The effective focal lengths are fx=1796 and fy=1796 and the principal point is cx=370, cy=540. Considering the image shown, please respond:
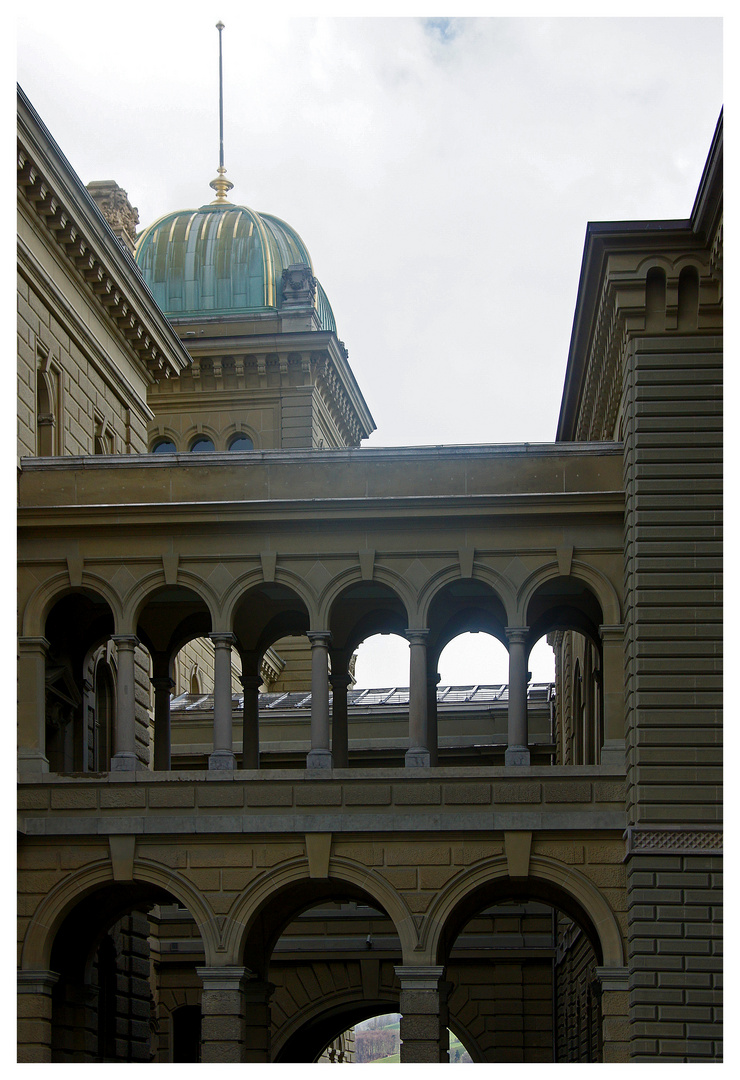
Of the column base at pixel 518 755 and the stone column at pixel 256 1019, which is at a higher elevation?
the column base at pixel 518 755

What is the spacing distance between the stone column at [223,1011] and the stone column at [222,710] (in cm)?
351

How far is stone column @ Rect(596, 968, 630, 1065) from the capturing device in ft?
95.3

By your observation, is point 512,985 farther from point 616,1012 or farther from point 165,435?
point 165,435

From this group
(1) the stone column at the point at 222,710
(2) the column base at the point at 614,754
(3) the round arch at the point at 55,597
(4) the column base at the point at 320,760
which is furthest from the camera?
(3) the round arch at the point at 55,597

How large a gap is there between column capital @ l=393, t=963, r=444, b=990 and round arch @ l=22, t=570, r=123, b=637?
305 inches

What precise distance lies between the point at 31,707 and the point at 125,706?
1.63 m

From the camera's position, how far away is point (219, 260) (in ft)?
204

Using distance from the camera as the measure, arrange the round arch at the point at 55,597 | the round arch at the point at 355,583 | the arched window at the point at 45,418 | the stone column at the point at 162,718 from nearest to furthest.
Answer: the round arch at the point at 355,583
the round arch at the point at 55,597
the stone column at the point at 162,718
the arched window at the point at 45,418

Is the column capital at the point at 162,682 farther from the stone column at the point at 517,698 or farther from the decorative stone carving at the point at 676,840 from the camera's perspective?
the decorative stone carving at the point at 676,840

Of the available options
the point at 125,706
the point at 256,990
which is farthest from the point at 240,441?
the point at 256,990

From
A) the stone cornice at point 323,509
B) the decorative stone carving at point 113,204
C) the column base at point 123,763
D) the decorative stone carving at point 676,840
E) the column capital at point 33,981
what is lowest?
the column capital at point 33,981

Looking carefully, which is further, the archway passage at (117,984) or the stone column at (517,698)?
the archway passage at (117,984)

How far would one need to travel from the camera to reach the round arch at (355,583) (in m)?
31.7

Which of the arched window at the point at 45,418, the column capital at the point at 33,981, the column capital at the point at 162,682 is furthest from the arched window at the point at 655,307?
the column capital at the point at 33,981
